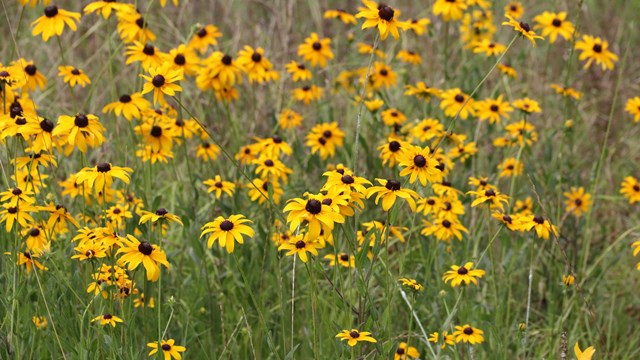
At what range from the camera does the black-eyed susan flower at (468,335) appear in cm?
238

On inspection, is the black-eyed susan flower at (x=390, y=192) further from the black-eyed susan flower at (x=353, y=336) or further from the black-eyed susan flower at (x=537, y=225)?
the black-eyed susan flower at (x=537, y=225)

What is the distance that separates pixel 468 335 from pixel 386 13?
927 millimetres

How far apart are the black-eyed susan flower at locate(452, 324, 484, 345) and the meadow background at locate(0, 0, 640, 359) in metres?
0.04

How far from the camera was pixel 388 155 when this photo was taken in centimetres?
293

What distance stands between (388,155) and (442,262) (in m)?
0.41

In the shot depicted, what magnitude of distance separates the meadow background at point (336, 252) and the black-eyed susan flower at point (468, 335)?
0.14 feet

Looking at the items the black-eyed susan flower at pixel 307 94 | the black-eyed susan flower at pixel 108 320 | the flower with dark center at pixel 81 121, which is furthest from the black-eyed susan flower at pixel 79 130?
the black-eyed susan flower at pixel 307 94

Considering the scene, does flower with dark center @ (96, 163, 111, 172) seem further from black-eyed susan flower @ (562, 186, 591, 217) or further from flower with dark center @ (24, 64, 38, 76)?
black-eyed susan flower @ (562, 186, 591, 217)

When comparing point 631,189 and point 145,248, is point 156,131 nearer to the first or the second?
point 145,248

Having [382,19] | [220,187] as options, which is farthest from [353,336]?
[220,187]

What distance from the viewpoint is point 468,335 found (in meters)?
2.42

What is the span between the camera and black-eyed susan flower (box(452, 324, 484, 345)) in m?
2.38

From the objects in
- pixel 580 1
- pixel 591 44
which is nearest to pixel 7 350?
pixel 580 1

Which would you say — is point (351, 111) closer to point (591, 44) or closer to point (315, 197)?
point (591, 44)
